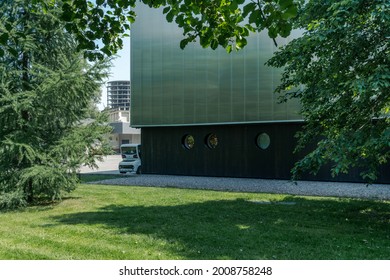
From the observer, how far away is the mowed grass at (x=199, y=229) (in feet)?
21.3

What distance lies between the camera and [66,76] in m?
10.9

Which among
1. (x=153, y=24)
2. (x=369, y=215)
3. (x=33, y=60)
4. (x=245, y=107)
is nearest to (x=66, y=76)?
(x=33, y=60)

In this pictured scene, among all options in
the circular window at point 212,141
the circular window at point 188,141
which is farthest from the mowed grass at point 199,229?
the circular window at point 188,141

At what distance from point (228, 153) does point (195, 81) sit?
4.12m

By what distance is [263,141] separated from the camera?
19.3 meters

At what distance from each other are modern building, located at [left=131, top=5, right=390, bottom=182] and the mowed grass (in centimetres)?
601

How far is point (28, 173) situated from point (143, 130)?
12103mm

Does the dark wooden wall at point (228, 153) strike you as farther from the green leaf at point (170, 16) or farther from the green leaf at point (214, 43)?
the green leaf at point (170, 16)

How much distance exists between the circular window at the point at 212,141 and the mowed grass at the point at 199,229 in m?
7.54

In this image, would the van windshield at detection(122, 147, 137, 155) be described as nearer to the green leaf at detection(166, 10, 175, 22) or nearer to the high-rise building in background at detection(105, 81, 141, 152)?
the high-rise building in background at detection(105, 81, 141, 152)

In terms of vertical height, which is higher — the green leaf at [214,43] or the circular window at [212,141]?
the green leaf at [214,43]

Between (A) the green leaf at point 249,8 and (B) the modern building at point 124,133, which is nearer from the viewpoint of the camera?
(A) the green leaf at point 249,8

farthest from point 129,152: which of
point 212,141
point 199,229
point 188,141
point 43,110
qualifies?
point 199,229

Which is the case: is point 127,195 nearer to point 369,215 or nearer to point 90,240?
point 90,240
